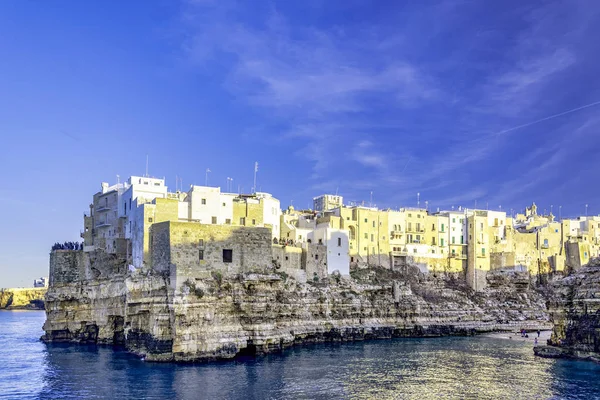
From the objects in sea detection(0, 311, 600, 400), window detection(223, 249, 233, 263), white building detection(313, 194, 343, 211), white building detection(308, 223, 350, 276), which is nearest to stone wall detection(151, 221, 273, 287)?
window detection(223, 249, 233, 263)

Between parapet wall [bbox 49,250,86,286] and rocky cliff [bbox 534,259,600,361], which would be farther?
parapet wall [bbox 49,250,86,286]

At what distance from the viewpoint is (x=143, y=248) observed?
55.6m

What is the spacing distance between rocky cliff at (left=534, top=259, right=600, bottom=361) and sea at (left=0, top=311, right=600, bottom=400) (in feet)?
5.72

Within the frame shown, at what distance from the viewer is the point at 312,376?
144ft

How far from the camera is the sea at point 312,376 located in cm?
3819

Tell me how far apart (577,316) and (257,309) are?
28093 mm

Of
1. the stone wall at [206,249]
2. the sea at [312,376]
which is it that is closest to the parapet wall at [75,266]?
the sea at [312,376]

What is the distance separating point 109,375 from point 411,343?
1367 inches

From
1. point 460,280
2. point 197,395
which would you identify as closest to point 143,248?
point 197,395

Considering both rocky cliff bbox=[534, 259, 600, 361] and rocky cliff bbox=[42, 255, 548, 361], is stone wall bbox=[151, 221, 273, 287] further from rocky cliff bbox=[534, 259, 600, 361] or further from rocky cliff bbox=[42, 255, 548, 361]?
rocky cliff bbox=[534, 259, 600, 361]

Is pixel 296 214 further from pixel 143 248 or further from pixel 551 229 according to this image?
pixel 551 229

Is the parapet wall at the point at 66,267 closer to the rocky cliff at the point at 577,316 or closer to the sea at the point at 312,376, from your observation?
the sea at the point at 312,376

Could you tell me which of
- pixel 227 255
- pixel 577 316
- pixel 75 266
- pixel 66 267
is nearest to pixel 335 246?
pixel 227 255

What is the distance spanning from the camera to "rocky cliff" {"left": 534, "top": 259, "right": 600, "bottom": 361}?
4994 cm
